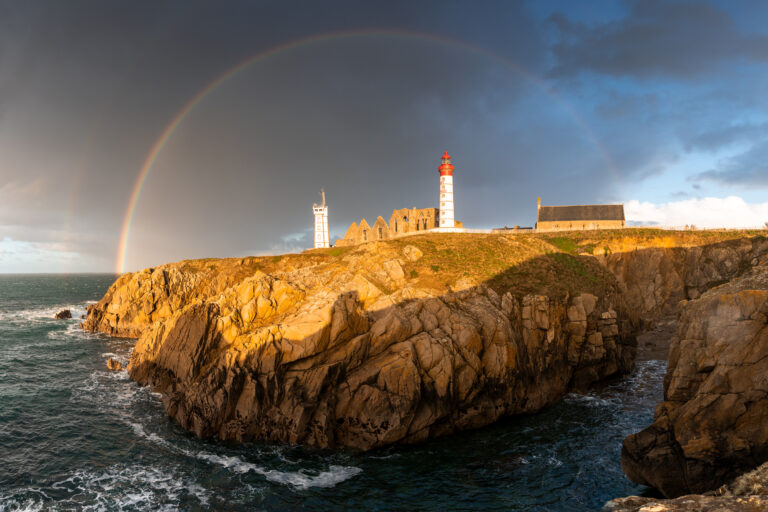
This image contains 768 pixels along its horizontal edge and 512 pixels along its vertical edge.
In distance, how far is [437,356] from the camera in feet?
103

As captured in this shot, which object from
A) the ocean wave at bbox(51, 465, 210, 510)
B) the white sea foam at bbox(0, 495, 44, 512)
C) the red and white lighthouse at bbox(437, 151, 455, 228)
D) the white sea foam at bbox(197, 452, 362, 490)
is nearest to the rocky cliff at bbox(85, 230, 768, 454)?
the white sea foam at bbox(197, 452, 362, 490)

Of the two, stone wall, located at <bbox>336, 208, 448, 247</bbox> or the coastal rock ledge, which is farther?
stone wall, located at <bbox>336, 208, 448, 247</bbox>

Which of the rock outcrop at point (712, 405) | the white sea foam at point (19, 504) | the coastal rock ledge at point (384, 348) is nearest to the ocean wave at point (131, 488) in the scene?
the white sea foam at point (19, 504)

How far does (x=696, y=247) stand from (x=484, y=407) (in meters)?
46.6

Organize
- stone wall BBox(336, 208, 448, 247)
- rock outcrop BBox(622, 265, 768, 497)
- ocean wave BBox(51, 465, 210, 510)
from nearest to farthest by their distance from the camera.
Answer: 1. rock outcrop BBox(622, 265, 768, 497)
2. ocean wave BBox(51, 465, 210, 510)
3. stone wall BBox(336, 208, 448, 247)

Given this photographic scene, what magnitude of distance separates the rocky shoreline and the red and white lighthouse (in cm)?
2341

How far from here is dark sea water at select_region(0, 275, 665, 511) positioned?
2256 cm

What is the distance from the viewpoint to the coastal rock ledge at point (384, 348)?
29.7 metres

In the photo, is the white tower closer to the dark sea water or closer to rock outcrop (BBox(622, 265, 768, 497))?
the dark sea water

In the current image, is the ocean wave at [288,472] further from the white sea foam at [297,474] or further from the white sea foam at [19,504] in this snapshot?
the white sea foam at [19,504]

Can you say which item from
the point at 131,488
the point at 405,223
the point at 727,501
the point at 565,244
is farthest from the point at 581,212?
the point at 131,488

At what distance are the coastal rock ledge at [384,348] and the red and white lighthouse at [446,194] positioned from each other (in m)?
23.0

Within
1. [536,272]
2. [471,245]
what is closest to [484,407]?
[536,272]

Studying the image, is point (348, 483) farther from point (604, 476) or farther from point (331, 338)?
point (604, 476)
